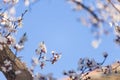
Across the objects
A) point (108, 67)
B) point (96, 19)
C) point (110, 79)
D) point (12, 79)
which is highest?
point (96, 19)

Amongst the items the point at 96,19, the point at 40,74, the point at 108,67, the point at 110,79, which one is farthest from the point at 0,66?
the point at 110,79

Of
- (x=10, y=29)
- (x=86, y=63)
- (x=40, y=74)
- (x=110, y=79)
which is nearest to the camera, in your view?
(x=40, y=74)

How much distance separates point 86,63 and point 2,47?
73.1 inches

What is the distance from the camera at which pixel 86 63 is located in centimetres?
599

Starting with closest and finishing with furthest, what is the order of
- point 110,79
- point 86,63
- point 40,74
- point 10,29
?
point 40,74
point 86,63
point 10,29
point 110,79

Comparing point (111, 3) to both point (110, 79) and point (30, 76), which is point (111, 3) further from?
point (110, 79)

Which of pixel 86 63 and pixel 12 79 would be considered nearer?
pixel 12 79

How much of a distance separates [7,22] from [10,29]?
0.16 meters

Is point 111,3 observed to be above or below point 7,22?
above

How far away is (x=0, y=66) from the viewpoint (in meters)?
4.65

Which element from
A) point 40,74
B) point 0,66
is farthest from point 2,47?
point 40,74

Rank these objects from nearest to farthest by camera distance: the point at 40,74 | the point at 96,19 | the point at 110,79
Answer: the point at 96,19 < the point at 40,74 < the point at 110,79

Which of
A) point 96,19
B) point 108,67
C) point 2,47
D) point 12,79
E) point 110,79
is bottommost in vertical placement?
point 110,79

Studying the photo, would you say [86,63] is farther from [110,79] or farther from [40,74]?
[110,79]
